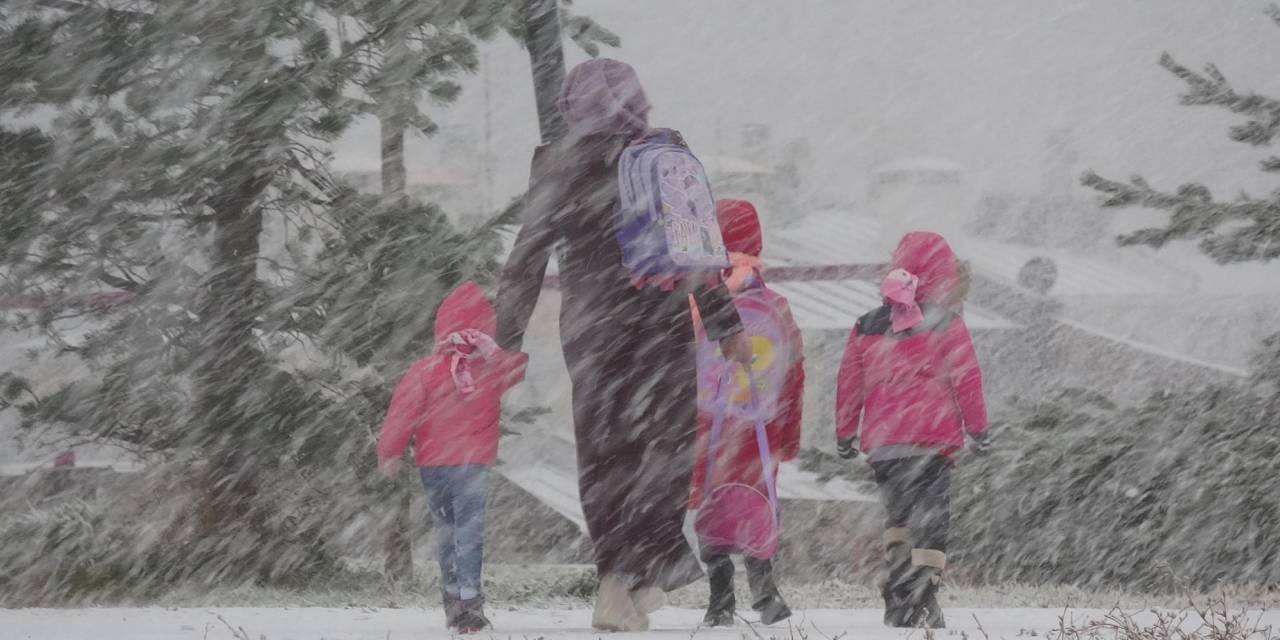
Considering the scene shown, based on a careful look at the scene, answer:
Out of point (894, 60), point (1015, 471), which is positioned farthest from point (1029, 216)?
point (1015, 471)

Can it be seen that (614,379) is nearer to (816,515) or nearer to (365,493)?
(365,493)

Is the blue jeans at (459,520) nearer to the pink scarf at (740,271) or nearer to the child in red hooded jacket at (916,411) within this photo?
the pink scarf at (740,271)

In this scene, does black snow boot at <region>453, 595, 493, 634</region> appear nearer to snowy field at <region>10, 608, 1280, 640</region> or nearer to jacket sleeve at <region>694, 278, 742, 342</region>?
snowy field at <region>10, 608, 1280, 640</region>

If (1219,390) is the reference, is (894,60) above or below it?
below

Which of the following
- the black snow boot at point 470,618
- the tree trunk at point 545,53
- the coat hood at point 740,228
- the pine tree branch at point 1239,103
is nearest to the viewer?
the black snow boot at point 470,618

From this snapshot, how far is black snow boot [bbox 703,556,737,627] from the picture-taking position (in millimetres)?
6809

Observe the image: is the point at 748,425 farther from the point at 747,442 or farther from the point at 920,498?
the point at 920,498

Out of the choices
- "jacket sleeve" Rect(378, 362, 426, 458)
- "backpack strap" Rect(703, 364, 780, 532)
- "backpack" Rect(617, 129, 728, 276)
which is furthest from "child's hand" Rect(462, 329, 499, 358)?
"backpack" Rect(617, 129, 728, 276)

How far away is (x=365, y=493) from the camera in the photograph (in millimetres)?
9938

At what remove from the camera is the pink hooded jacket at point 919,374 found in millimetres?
6910

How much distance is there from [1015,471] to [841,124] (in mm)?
29191

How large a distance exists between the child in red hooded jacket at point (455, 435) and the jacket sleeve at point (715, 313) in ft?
3.79

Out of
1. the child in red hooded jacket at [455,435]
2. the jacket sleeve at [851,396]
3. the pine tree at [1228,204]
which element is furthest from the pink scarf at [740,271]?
the pine tree at [1228,204]

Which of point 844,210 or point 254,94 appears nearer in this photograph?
point 254,94
